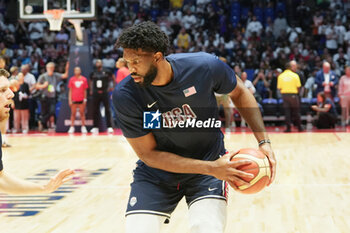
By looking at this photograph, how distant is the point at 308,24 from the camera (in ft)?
67.4

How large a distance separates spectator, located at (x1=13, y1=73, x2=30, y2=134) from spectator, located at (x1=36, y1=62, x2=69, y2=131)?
0.78m

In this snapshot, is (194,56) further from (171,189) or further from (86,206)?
(86,206)

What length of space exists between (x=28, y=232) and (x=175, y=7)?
1764cm

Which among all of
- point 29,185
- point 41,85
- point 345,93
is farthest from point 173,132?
point 345,93

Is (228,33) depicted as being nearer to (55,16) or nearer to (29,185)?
(55,16)

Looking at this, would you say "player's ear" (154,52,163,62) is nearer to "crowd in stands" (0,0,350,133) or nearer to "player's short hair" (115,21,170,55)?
"player's short hair" (115,21,170,55)

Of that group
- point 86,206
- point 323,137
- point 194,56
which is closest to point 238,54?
point 323,137

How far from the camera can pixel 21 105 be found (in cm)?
1466

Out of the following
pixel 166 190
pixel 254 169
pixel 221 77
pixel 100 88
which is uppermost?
pixel 221 77

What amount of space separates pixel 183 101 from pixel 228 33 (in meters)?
17.6

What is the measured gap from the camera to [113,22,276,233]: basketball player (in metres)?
3.13

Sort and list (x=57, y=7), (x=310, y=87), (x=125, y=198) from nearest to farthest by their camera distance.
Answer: (x=125, y=198)
(x=57, y=7)
(x=310, y=87)

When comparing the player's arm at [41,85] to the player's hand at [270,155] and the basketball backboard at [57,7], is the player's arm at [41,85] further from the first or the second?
the player's hand at [270,155]

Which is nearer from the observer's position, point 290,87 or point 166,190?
point 166,190
